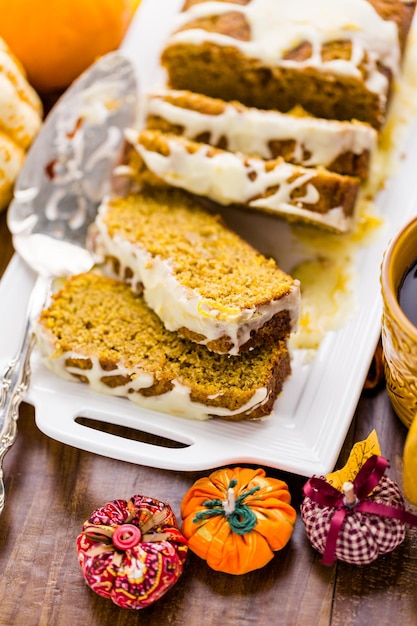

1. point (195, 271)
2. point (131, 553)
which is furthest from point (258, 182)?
point (131, 553)

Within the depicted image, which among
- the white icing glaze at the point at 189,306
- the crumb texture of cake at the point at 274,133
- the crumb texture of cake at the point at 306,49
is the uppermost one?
the crumb texture of cake at the point at 306,49

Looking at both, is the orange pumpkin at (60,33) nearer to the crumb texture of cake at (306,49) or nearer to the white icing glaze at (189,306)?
the crumb texture of cake at (306,49)

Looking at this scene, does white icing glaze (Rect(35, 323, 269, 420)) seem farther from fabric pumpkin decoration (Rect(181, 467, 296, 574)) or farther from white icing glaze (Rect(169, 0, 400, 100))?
white icing glaze (Rect(169, 0, 400, 100))

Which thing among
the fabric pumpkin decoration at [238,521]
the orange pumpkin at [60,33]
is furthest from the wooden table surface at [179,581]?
the orange pumpkin at [60,33]

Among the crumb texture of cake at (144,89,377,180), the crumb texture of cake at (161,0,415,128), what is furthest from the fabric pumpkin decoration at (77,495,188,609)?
the crumb texture of cake at (161,0,415,128)

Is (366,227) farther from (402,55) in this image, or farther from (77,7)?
(77,7)

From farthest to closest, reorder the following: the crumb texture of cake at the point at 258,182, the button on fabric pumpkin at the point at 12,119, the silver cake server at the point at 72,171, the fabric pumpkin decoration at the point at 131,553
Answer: the button on fabric pumpkin at the point at 12,119
the silver cake server at the point at 72,171
the crumb texture of cake at the point at 258,182
the fabric pumpkin decoration at the point at 131,553

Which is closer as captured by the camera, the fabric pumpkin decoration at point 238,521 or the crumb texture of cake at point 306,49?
the fabric pumpkin decoration at point 238,521
